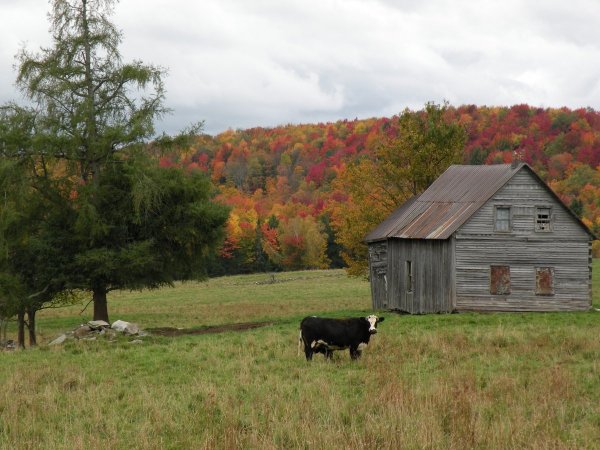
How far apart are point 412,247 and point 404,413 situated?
25.3m

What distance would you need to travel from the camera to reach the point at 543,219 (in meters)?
34.9

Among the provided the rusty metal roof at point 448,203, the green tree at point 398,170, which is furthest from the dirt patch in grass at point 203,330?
the green tree at point 398,170

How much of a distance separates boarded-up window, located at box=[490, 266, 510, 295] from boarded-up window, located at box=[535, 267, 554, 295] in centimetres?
149

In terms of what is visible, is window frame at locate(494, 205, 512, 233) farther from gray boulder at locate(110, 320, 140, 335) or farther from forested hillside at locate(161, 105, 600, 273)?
forested hillside at locate(161, 105, 600, 273)

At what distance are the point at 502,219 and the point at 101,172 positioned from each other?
1871 cm

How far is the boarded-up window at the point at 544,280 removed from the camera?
34406mm

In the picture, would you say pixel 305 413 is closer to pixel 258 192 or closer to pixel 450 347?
pixel 450 347

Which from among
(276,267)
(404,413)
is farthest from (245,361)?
(276,267)

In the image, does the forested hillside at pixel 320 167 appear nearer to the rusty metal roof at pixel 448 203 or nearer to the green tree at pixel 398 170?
the green tree at pixel 398 170

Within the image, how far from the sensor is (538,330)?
21984 mm

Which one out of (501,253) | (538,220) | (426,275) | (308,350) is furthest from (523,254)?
(308,350)

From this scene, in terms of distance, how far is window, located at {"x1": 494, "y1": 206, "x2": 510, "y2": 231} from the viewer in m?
34.4

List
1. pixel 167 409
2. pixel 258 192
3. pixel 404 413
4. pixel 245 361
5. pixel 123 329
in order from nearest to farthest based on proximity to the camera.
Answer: pixel 404 413, pixel 167 409, pixel 245 361, pixel 123 329, pixel 258 192

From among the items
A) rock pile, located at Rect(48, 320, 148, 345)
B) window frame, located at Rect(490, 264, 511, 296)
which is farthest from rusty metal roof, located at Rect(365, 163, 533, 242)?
rock pile, located at Rect(48, 320, 148, 345)
